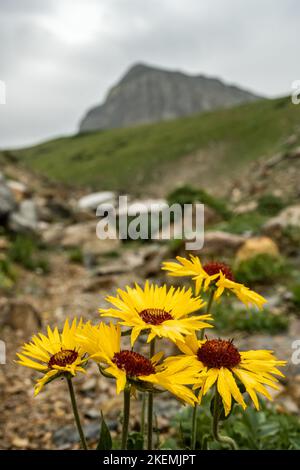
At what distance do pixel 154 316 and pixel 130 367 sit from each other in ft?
0.67

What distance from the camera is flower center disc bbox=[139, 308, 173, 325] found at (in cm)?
148

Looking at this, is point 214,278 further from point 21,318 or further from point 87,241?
point 87,241

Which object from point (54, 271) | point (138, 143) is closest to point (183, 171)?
point (138, 143)

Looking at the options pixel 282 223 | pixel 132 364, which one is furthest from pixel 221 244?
pixel 132 364

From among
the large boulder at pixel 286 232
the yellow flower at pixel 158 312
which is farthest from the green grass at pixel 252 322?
the yellow flower at pixel 158 312

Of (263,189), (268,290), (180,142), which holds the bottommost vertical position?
(268,290)

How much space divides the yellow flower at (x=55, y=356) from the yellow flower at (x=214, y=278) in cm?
42

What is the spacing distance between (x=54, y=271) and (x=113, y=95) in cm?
12076

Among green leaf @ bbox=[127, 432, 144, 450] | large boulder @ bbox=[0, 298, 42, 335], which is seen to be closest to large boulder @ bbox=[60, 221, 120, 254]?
large boulder @ bbox=[0, 298, 42, 335]

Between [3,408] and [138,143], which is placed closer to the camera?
[3,408]

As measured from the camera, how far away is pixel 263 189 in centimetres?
1727

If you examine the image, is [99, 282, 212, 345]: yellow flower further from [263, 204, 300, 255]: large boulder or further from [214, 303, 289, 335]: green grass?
[263, 204, 300, 255]: large boulder

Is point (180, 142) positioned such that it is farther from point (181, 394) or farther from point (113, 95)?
point (113, 95)

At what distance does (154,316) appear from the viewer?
4.96ft
